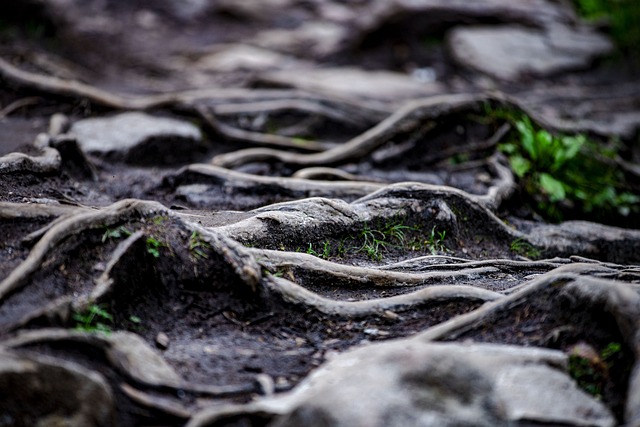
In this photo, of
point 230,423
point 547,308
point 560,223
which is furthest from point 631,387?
point 560,223

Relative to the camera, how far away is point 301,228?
12.0 feet

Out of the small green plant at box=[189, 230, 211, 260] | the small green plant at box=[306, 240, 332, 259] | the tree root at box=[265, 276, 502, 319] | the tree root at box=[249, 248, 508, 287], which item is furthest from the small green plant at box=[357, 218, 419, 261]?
the small green plant at box=[189, 230, 211, 260]

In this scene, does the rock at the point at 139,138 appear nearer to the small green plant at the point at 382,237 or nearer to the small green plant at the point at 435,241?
the small green plant at the point at 382,237

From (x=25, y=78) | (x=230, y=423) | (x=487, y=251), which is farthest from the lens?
(x=25, y=78)

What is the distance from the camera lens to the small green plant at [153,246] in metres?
2.95

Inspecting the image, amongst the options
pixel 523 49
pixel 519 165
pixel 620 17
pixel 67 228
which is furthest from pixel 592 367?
pixel 620 17

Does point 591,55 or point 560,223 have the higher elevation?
point 591,55

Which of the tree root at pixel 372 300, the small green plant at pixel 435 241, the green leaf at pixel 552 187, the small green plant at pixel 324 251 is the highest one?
the tree root at pixel 372 300

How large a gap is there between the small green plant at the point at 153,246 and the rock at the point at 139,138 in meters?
2.47

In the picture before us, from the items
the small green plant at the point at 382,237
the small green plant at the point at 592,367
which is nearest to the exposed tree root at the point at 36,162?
the small green plant at the point at 382,237

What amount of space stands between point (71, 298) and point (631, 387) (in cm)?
223

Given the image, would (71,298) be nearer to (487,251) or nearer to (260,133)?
(487,251)

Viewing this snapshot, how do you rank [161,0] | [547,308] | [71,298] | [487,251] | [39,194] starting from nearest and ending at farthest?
[71,298] < [547,308] < [39,194] < [487,251] < [161,0]

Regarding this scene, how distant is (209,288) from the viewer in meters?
3.01
